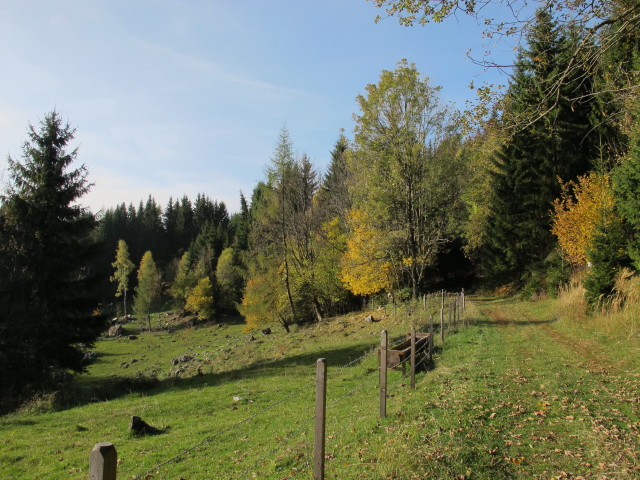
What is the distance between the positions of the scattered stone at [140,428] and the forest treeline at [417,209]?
32.3ft

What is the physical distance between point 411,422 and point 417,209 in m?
21.5

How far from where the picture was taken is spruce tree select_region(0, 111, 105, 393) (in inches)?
685

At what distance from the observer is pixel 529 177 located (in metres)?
30.8

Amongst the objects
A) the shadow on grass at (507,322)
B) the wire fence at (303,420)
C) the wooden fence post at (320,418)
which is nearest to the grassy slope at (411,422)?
the wire fence at (303,420)

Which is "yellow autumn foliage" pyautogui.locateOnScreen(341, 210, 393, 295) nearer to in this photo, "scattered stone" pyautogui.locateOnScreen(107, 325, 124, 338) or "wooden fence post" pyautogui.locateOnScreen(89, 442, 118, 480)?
"wooden fence post" pyautogui.locateOnScreen(89, 442, 118, 480)

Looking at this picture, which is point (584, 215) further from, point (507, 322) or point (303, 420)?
point (303, 420)

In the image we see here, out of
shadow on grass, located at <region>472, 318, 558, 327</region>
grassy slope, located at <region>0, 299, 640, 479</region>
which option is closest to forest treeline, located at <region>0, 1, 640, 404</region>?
shadow on grass, located at <region>472, 318, 558, 327</region>

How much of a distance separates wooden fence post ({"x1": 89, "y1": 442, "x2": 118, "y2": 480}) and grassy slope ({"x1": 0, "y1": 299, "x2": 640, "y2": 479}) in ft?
11.3

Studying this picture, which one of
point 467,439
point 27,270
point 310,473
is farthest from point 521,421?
point 27,270

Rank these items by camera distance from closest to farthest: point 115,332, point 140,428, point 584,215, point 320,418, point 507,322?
point 320,418, point 140,428, point 507,322, point 584,215, point 115,332

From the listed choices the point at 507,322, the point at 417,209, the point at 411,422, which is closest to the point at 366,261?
the point at 417,209

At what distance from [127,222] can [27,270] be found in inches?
3707

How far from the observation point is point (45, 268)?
62.4 feet

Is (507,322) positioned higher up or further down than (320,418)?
further down
